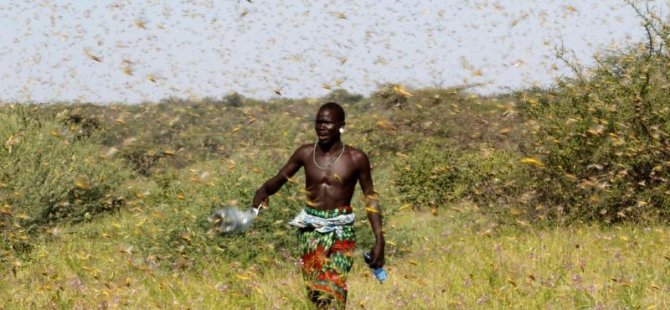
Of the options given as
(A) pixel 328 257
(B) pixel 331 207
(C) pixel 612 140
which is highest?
(B) pixel 331 207

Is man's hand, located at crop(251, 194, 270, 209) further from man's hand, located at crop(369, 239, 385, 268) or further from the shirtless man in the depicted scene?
man's hand, located at crop(369, 239, 385, 268)

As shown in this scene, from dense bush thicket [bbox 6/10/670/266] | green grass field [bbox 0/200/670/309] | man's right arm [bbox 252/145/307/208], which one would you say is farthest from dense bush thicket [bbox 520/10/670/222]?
man's right arm [bbox 252/145/307/208]

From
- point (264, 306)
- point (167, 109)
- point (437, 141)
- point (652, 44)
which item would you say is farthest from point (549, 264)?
point (167, 109)

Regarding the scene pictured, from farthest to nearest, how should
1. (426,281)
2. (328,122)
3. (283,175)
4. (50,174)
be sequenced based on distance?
(50,174)
(426,281)
(283,175)
(328,122)

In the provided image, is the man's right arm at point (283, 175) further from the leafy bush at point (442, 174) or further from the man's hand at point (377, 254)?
the leafy bush at point (442, 174)


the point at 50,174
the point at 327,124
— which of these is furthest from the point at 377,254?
the point at 50,174

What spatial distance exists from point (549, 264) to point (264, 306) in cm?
340

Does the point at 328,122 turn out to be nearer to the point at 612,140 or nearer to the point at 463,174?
the point at 612,140

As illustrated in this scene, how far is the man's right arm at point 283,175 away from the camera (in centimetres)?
614

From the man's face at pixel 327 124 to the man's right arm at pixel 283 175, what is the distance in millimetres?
333

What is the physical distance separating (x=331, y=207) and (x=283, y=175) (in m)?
0.52

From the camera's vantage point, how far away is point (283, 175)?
621cm

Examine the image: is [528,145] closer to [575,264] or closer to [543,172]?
[543,172]

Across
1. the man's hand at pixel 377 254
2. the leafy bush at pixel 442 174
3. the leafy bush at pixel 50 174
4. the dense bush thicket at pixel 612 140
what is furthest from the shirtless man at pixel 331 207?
the leafy bush at pixel 442 174
